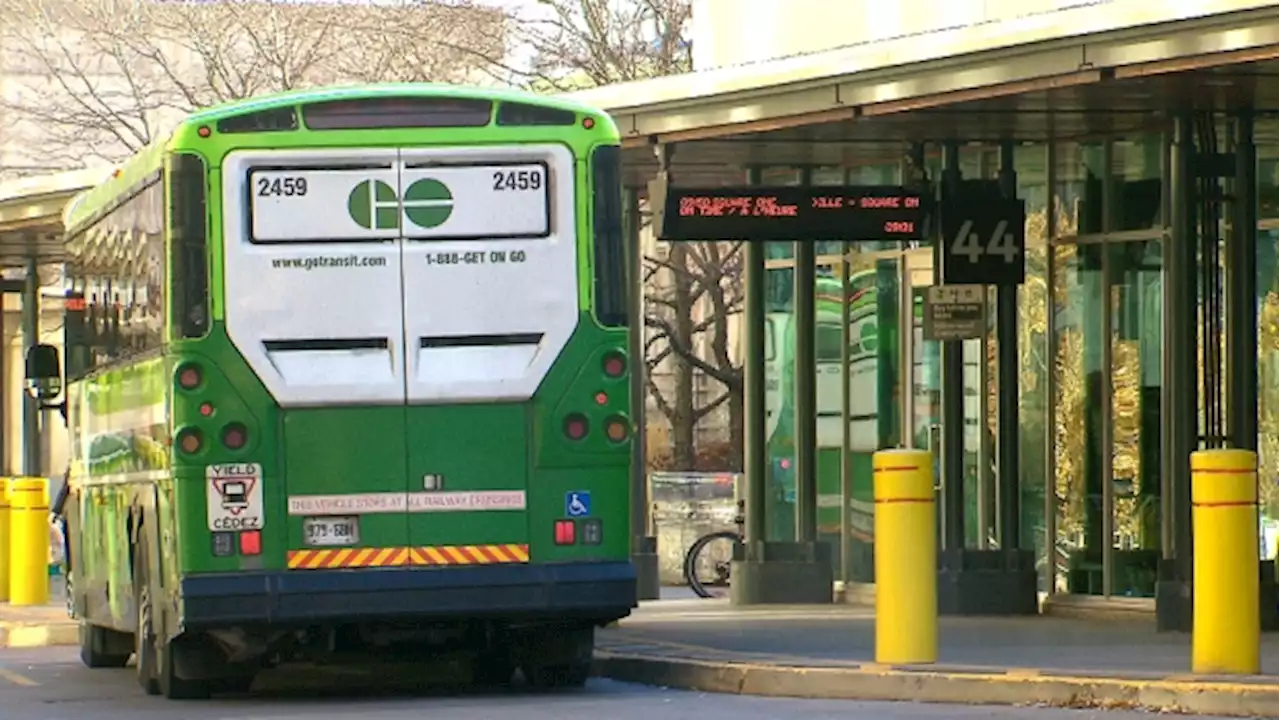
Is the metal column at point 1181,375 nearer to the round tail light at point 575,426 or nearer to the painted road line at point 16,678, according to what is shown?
the round tail light at point 575,426

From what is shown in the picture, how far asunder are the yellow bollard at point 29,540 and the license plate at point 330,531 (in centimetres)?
1232

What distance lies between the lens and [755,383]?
25.4 meters

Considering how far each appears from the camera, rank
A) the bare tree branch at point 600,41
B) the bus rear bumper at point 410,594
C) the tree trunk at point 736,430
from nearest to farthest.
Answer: the bus rear bumper at point 410,594
the bare tree branch at point 600,41
the tree trunk at point 736,430

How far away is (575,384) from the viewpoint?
1591 centimetres

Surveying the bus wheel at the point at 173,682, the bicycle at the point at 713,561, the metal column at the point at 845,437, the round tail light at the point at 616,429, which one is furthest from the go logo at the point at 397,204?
the bicycle at the point at 713,561

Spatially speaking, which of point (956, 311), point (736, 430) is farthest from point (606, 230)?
point (736, 430)

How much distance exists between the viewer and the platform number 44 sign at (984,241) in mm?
22453

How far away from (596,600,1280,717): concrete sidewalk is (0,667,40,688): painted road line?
350 centimetres

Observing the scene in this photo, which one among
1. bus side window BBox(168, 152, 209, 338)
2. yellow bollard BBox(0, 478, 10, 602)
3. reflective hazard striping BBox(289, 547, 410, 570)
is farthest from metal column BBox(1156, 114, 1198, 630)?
yellow bollard BBox(0, 478, 10, 602)

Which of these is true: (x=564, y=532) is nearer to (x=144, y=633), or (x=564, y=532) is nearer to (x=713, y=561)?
(x=144, y=633)

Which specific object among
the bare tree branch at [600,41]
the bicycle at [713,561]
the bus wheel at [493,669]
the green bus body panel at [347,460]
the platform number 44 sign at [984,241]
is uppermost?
the bare tree branch at [600,41]

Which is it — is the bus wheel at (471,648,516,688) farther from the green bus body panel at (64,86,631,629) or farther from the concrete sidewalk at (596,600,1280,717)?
the green bus body panel at (64,86,631,629)

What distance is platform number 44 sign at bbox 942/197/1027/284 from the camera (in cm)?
2245

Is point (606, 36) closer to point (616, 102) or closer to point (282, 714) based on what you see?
point (616, 102)
